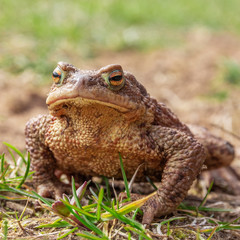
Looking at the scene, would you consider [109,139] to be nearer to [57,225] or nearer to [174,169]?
[174,169]

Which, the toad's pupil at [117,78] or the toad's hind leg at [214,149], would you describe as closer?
the toad's pupil at [117,78]

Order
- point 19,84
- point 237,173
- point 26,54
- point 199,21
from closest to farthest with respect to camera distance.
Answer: point 237,173
point 19,84
point 26,54
point 199,21

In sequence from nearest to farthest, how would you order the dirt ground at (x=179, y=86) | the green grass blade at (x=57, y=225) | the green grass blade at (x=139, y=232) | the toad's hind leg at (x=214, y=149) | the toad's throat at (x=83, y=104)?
the green grass blade at (x=139, y=232) < the green grass blade at (x=57, y=225) < the toad's throat at (x=83, y=104) < the toad's hind leg at (x=214, y=149) < the dirt ground at (x=179, y=86)

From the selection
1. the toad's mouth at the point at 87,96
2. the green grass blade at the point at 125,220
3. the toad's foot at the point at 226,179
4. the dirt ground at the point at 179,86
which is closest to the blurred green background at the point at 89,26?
the dirt ground at the point at 179,86

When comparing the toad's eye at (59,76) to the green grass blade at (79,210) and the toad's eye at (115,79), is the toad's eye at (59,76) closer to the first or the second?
the toad's eye at (115,79)

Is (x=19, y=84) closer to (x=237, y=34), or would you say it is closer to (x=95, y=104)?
(x=95, y=104)

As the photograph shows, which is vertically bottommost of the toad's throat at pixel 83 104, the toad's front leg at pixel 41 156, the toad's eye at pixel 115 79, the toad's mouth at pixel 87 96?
the toad's front leg at pixel 41 156

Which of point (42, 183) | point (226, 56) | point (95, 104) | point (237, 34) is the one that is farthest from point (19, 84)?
point (237, 34)
